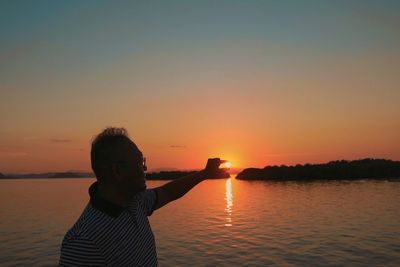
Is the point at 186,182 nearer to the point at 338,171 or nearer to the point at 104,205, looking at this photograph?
the point at 104,205

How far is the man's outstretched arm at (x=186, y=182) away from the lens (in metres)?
4.48

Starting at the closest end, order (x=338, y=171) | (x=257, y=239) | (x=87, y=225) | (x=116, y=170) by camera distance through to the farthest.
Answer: (x=87, y=225)
(x=116, y=170)
(x=257, y=239)
(x=338, y=171)

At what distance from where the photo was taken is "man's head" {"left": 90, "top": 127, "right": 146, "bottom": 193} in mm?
3240

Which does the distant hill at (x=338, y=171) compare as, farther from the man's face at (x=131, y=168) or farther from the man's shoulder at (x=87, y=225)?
the man's shoulder at (x=87, y=225)

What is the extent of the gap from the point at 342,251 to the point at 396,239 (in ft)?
18.2

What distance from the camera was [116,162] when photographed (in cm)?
324

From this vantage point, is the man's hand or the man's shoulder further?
the man's hand

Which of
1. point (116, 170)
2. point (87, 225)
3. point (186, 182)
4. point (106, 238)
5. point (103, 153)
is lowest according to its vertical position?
point (106, 238)

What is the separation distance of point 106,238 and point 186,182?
177 centimetres

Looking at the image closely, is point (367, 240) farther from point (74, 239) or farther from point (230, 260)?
point (74, 239)

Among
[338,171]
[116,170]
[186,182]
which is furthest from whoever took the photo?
[338,171]

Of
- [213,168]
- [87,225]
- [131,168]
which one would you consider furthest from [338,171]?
[87,225]

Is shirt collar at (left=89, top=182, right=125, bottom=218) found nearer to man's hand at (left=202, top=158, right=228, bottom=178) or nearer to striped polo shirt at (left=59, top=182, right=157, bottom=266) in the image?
striped polo shirt at (left=59, top=182, right=157, bottom=266)

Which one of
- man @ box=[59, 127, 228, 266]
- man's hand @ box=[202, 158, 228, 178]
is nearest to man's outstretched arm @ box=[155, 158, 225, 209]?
man's hand @ box=[202, 158, 228, 178]
